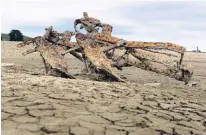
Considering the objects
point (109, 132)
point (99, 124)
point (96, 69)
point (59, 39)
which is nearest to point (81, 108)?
point (99, 124)

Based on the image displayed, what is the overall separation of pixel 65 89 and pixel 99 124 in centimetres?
166

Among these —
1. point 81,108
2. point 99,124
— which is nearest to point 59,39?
point 81,108

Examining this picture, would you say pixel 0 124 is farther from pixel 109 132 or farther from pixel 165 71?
pixel 165 71

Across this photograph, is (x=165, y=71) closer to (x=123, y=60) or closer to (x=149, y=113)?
(x=123, y=60)

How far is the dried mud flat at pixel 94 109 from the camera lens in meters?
3.32

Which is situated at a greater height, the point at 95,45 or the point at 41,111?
the point at 95,45

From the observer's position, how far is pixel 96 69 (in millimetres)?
6457

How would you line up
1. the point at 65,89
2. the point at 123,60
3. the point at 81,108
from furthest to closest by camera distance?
the point at 123,60, the point at 65,89, the point at 81,108

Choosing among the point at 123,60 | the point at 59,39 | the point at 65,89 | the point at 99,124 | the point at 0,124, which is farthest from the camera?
the point at 59,39

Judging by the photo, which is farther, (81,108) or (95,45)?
(95,45)

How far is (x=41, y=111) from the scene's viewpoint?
379 centimetres

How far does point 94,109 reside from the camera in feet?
13.3

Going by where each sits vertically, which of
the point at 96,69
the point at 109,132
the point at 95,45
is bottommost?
the point at 109,132

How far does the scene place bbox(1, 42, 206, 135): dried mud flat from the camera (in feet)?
10.9
